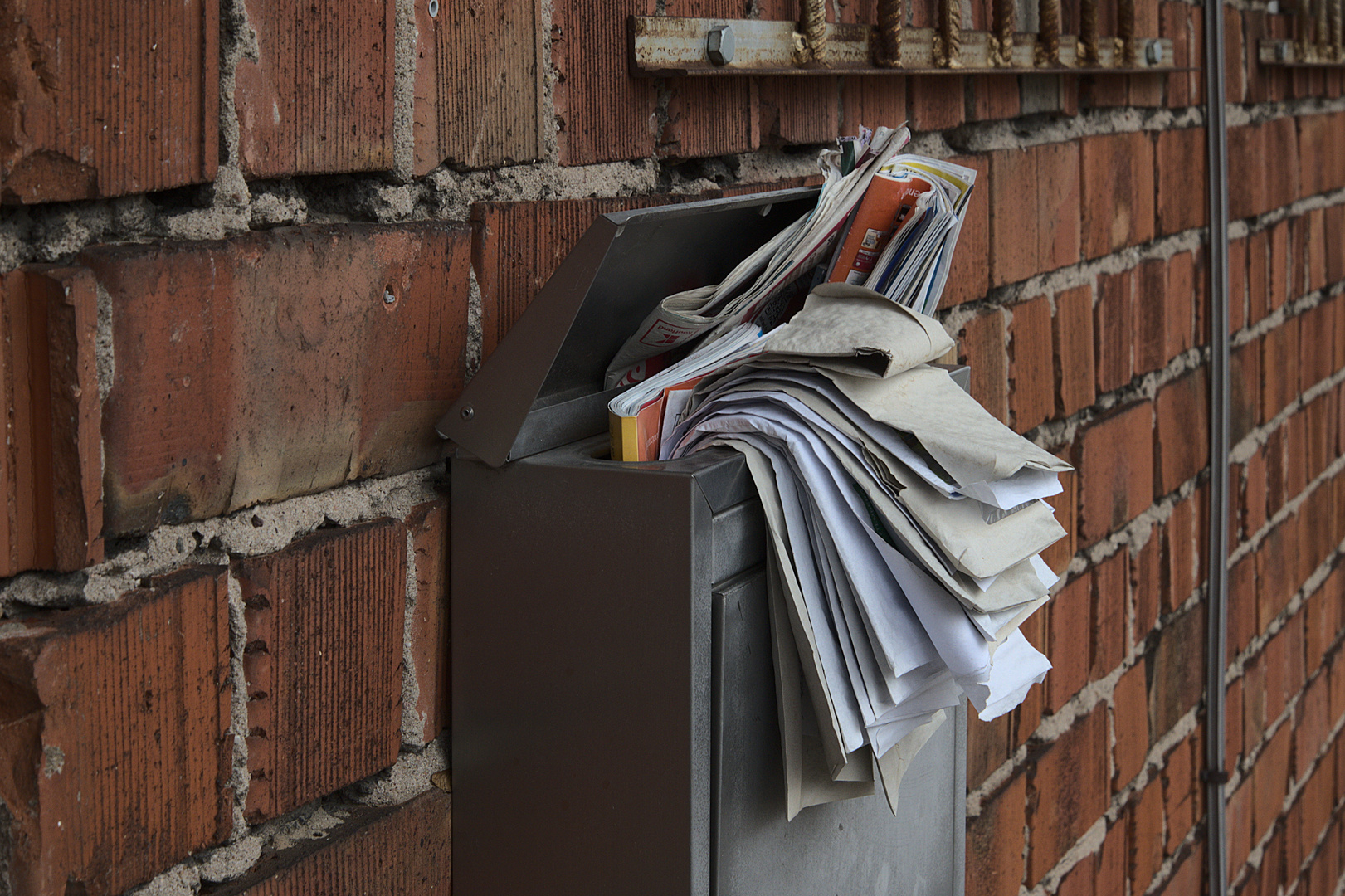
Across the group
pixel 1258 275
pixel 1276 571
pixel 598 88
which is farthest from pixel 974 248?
pixel 1276 571

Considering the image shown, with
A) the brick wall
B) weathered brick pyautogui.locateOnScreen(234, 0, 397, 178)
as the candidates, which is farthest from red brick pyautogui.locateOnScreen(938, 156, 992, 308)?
weathered brick pyautogui.locateOnScreen(234, 0, 397, 178)

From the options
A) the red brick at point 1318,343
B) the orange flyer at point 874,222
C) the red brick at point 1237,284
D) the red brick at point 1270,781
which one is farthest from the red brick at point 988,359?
the red brick at point 1318,343

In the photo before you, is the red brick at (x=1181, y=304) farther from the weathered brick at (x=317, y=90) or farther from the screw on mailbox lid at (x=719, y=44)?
the weathered brick at (x=317, y=90)

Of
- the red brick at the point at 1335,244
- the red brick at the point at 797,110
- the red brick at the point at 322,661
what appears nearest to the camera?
the red brick at the point at 322,661

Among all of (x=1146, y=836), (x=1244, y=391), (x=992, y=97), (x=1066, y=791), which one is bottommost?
(x=1146, y=836)

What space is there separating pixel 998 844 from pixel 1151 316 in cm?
74

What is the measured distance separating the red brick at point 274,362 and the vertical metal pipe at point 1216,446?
1.38 m

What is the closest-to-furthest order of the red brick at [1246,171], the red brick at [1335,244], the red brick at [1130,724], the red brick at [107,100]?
the red brick at [107,100]
the red brick at [1130,724]
the red brick at [1246,171]
the red brick at [1335,244]

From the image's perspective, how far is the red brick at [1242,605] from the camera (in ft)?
6.28

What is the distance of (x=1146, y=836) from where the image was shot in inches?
64.4

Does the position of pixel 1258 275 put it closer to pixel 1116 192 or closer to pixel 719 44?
pixel 1116 192

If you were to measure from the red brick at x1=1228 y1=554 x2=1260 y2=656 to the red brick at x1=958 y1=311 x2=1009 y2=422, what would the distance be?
900 mm

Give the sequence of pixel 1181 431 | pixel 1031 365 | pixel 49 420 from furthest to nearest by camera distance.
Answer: pixel 1181 431
pixel 1031 365
pixel 49 420

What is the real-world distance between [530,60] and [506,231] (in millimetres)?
102
